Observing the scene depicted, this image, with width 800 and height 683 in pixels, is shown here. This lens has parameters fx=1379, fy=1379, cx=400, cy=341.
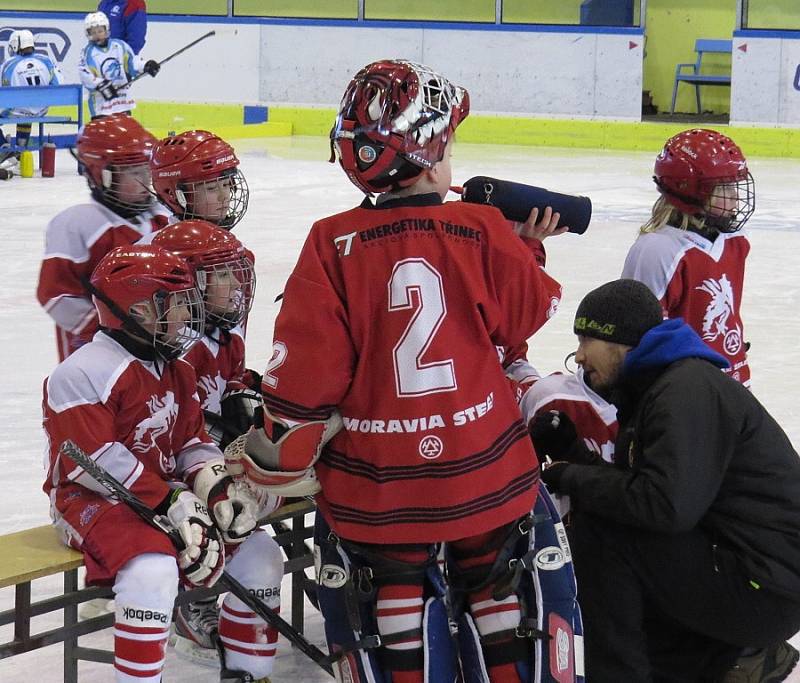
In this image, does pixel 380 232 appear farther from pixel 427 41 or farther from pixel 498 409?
pixel 427 41

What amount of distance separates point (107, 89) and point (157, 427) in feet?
31.9

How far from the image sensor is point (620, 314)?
254 cm

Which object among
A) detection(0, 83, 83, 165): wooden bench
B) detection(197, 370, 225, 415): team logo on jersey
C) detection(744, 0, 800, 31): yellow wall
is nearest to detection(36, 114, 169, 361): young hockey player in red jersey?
detection(197, 370, 225, 415): team logo on jersey

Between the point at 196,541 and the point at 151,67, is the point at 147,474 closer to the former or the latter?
the point at 196,541

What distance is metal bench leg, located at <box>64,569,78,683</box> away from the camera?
2.58 m

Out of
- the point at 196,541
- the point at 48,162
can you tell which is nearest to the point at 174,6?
the point at 48,162

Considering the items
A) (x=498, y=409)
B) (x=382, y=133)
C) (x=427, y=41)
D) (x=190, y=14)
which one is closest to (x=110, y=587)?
(x=498, y=409)

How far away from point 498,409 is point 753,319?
14.0 ft

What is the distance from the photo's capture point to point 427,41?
1499 cm

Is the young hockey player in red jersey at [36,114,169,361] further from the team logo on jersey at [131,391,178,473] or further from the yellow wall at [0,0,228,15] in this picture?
the yellow wall at [0,0,228,15]

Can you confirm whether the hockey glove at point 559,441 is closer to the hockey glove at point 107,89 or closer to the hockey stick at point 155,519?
the hockey stick at point 155,519

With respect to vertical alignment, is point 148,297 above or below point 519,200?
below

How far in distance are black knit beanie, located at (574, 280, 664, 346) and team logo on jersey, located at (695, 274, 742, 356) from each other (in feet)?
2.38

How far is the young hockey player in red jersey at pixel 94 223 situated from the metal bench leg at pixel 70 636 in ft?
2.45
